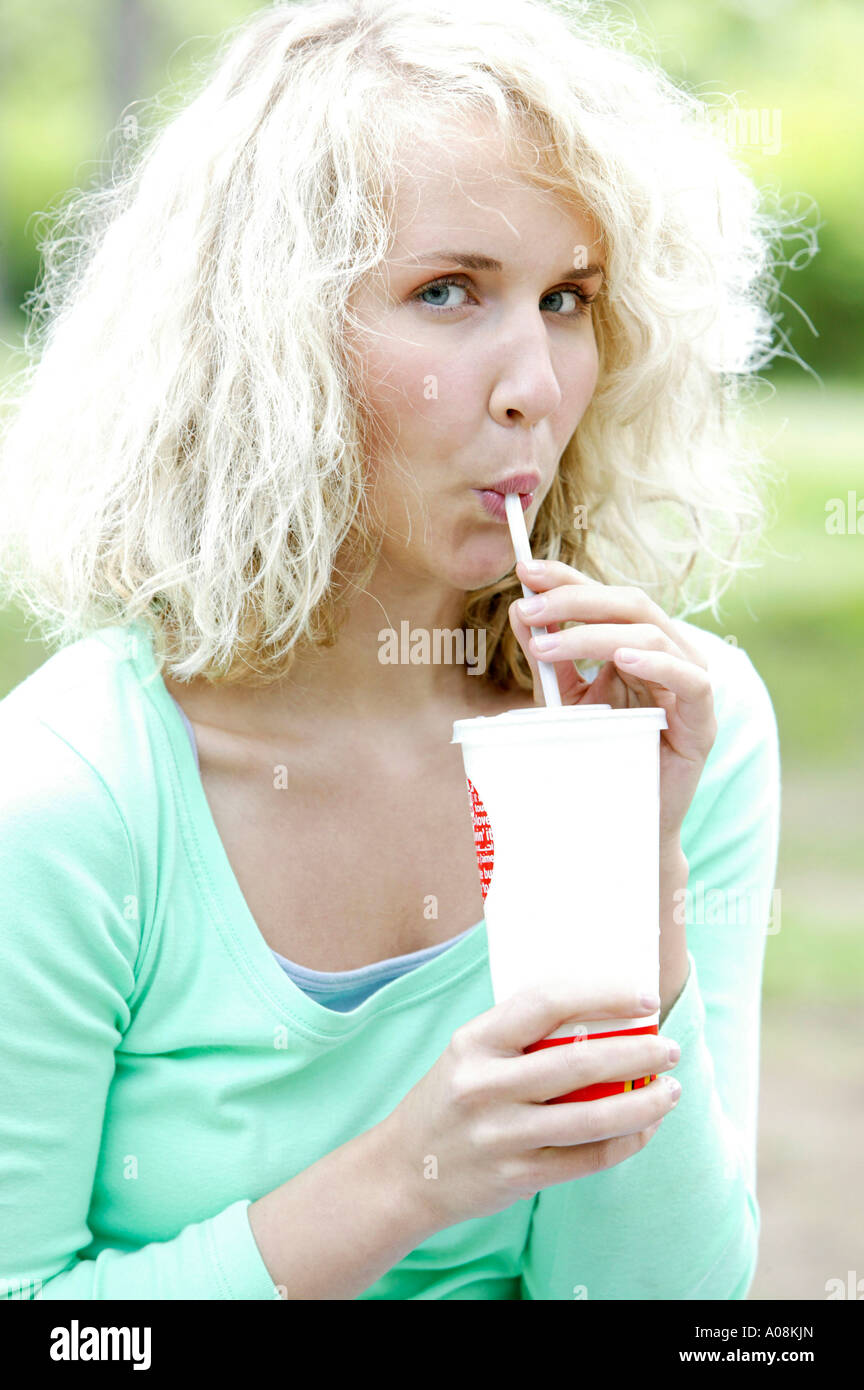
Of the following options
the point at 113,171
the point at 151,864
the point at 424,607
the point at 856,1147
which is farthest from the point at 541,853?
the point at 856,1147

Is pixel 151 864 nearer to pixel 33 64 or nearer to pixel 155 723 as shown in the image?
pixel 155 723

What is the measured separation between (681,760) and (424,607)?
18.9 inches

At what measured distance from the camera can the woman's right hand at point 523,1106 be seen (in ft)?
4.03

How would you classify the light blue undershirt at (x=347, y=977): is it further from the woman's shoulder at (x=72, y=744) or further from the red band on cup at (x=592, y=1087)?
the red band on cup at (x=592, y=1087)

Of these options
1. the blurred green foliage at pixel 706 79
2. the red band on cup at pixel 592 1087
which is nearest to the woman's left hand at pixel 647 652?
the red band on cup at pixel 592 1087

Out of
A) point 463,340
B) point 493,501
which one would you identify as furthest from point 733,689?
point 463,340

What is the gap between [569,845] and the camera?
49.6 inches

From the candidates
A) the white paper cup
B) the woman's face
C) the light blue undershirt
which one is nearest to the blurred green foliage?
the woman's face

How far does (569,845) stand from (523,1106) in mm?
234

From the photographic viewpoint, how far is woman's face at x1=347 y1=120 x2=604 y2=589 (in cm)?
152

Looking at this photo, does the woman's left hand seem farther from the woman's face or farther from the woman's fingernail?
the woman's face

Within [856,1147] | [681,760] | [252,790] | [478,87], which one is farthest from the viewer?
[856,1147]

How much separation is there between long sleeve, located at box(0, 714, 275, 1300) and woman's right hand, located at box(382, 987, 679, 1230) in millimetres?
287

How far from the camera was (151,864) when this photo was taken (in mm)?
1550
